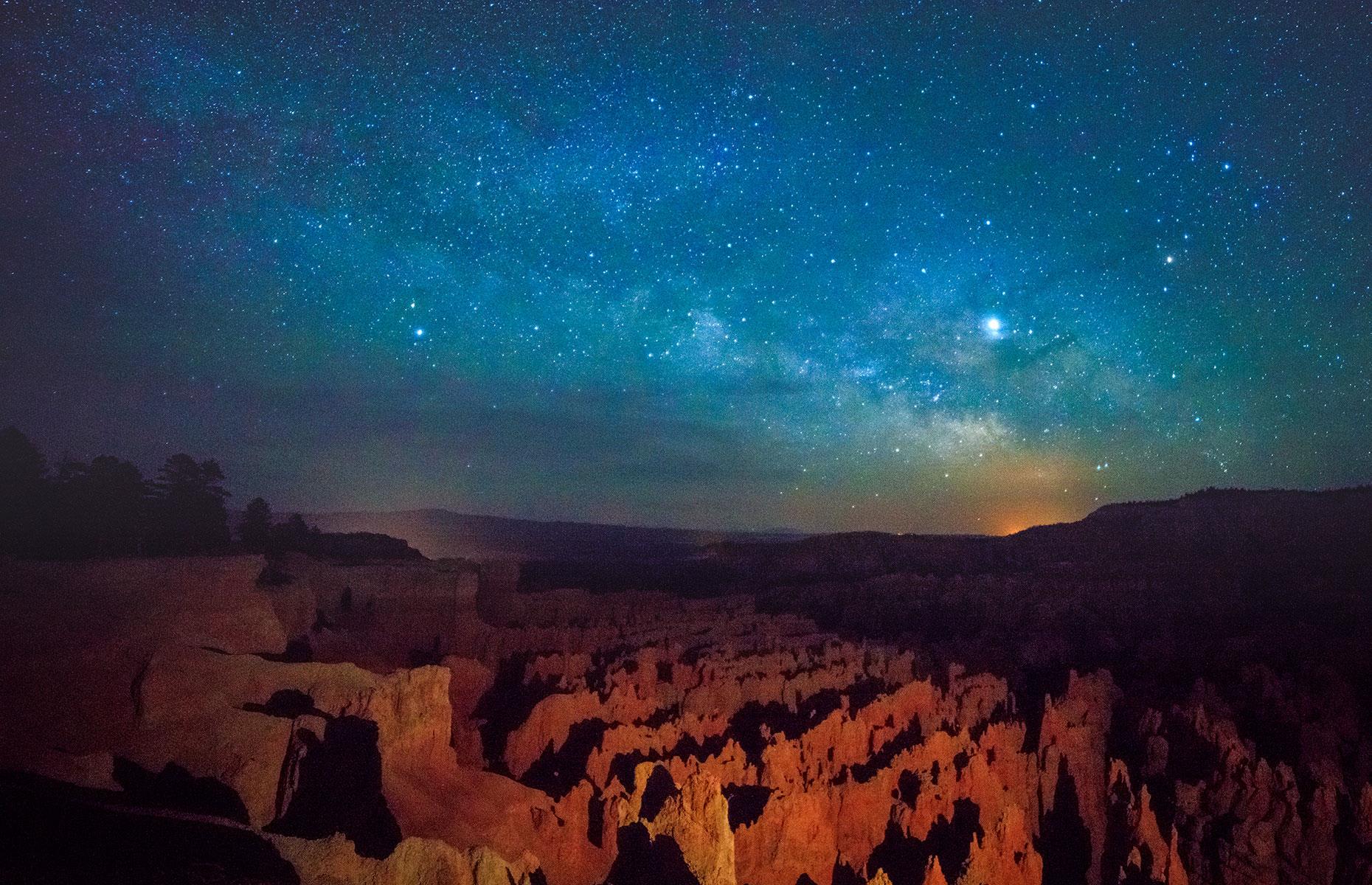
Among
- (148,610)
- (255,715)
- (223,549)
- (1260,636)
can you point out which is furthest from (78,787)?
(1260,636)

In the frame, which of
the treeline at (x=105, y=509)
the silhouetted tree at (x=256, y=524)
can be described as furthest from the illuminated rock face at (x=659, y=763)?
the silhouetted tree at (x=256, y=524)

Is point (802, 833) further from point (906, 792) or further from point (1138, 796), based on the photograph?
point (1138, 796)

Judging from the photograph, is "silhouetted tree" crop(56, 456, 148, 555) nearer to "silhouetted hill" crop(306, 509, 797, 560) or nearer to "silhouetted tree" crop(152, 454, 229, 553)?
"silhouetted tree" crop(152, 454, 229, 553)

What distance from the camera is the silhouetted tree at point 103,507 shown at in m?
30.6

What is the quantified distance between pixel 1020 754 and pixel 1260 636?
23.5m

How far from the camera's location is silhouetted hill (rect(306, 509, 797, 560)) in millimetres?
104250

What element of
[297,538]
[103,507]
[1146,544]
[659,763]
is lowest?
[659,763]

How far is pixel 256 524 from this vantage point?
4262 centimetres

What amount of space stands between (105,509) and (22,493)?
9.77 feet

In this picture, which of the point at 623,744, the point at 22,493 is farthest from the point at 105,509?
the point at 623,744

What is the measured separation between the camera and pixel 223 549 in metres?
34.0

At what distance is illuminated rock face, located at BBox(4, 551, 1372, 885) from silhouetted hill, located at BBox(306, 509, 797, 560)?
7044 centimetres

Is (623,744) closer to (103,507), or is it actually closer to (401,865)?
(401,865)

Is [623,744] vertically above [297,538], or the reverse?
[297,538]
